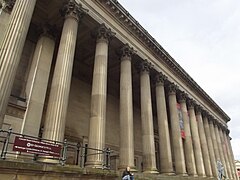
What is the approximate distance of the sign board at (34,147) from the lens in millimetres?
8031

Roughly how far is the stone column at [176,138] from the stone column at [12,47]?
1812cm

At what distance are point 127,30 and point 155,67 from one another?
5640 mm

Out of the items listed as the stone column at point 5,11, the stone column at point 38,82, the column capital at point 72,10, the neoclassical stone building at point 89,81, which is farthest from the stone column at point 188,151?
the stone column at point 5,11

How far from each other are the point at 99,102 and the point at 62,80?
3044 mm

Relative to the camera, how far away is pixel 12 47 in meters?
10.2

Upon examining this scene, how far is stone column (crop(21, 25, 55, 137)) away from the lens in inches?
554

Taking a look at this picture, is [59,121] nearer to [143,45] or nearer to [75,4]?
A: [75,4]

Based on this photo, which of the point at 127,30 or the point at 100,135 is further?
the point at 127,30

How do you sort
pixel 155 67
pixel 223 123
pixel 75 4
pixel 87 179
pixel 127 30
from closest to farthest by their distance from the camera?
pixel 87 179, pixel 75 4, pixel 127 30, pixel 155 67, pixel 223 123

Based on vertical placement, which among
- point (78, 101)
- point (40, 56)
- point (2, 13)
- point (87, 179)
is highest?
point (2, 13)

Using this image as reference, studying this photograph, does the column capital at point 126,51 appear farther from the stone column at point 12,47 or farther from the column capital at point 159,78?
the stone column at point 12,47

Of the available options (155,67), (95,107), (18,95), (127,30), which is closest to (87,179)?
(95,107)

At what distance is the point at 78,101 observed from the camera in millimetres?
21031

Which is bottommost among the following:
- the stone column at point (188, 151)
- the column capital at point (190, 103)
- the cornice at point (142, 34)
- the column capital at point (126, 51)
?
the stone column at point (188, 151)
